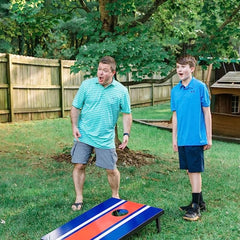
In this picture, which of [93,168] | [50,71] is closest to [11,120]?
[50,71]

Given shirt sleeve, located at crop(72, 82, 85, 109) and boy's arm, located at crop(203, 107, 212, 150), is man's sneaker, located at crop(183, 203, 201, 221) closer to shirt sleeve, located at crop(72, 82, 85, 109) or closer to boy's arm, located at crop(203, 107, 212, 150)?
boy's arm, located at crop(203, 107, 212, 150)

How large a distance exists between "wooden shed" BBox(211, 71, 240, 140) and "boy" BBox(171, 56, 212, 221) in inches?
261

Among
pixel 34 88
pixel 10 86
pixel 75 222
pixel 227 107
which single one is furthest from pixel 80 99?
pixel 34 88

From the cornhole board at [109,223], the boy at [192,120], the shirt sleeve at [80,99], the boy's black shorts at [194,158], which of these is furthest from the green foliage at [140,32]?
the cornhole board at [109,223]

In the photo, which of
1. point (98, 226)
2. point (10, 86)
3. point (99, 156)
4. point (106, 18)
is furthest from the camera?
point (10, 86)

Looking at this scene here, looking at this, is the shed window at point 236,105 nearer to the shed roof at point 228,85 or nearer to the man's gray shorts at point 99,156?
the shed roof at point 228,85

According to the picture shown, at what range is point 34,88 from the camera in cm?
1277

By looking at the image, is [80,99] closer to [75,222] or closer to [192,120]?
[192,120]

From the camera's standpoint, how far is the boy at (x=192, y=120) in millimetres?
4148

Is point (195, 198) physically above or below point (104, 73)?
below

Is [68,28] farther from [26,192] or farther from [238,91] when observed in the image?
[26,192]

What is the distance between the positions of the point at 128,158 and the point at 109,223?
3.50m

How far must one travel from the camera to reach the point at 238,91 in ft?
34.7

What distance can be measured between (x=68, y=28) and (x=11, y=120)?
8929 mm
